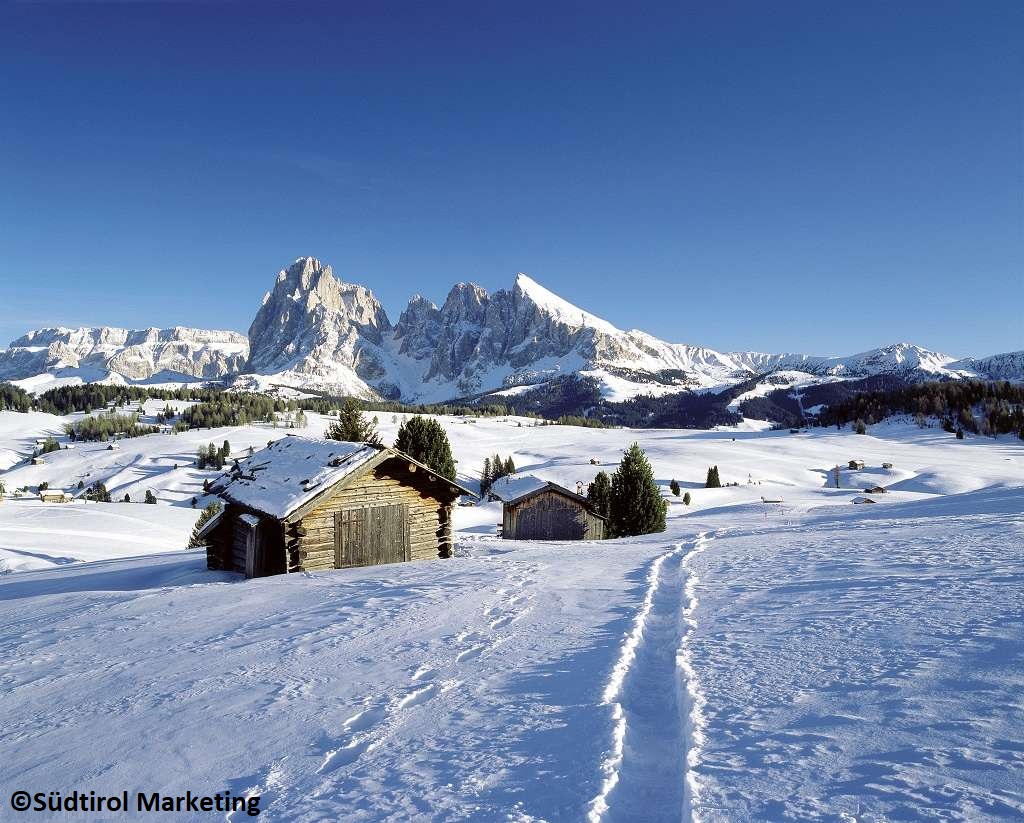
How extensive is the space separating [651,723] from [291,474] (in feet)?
66.7

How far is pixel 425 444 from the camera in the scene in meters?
49.3

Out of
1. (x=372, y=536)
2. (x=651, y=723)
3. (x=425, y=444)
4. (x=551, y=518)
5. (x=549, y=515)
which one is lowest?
(x=551, y=518)

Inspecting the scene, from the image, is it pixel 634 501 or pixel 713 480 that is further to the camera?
pixel 713 480

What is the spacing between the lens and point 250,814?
5703mm

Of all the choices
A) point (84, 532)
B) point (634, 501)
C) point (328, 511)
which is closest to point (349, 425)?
→ point (328, 511)

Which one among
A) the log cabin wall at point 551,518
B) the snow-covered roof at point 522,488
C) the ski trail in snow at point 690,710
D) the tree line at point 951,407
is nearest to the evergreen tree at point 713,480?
the log cabin wall at point 551,518

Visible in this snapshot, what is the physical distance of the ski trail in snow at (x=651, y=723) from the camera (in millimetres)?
5375

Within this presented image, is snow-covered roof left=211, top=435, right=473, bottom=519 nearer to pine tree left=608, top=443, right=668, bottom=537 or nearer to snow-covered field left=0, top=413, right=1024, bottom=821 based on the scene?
snow-covered field left=0, top=413, right=1024, bottom=821

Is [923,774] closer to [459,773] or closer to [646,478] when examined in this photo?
[459,773]

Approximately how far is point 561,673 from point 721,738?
2953 millimetres

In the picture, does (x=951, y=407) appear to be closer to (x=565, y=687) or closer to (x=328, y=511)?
(x=328, y=511)

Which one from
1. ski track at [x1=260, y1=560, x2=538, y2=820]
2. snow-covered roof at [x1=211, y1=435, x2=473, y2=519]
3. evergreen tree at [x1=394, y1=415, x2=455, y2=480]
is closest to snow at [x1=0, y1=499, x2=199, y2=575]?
snow-covered roof at [x1=211, y1=435, x2=473, y2=519]

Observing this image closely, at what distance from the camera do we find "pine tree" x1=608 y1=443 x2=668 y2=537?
41656mm

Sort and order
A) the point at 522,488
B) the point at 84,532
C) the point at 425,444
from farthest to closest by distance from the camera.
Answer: the point at 425,444 → the point at 84,532 → the point at 522,488
